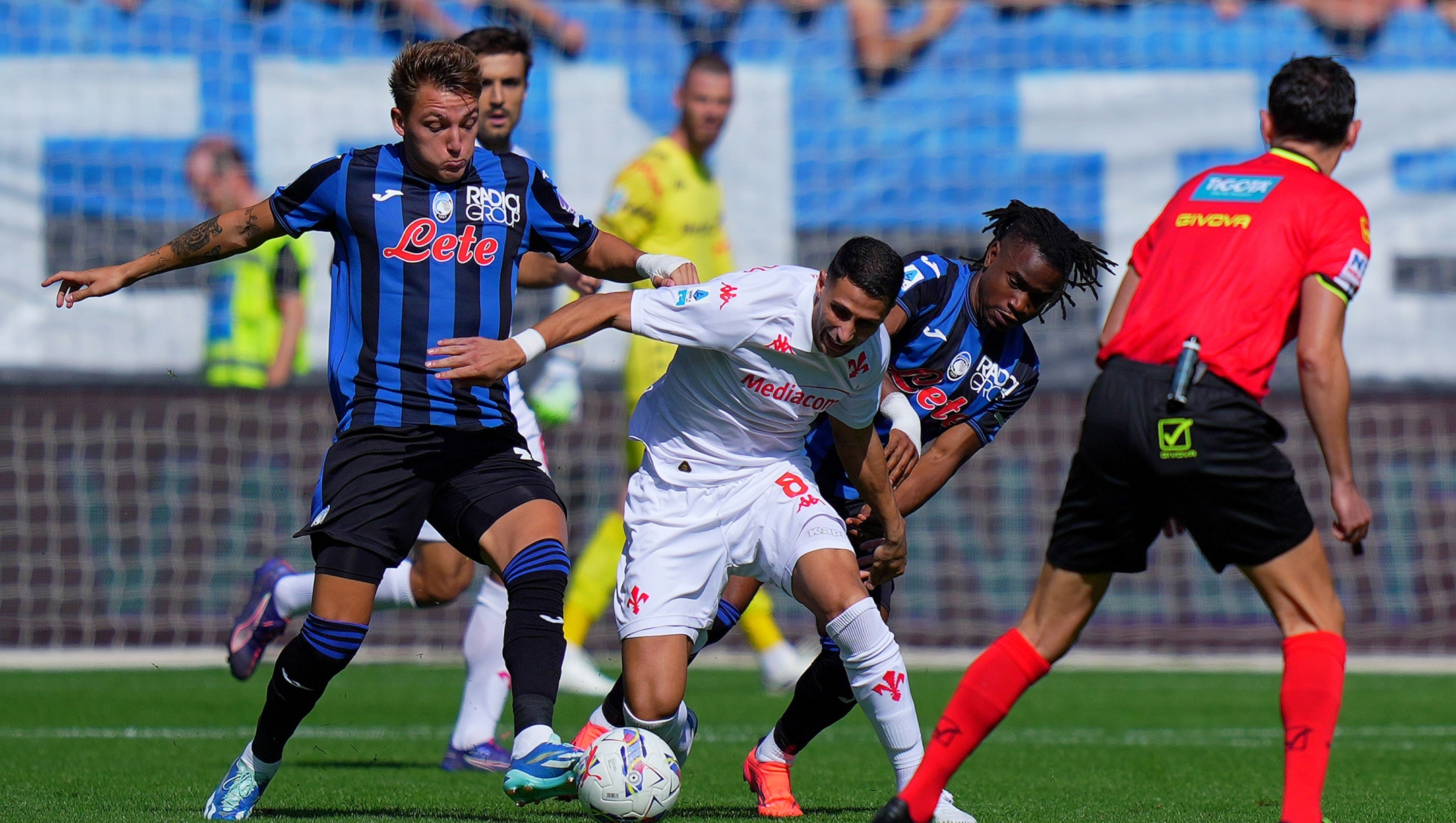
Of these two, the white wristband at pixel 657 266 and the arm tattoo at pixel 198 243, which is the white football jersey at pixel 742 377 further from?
the arm tattoo at pixel 198 243

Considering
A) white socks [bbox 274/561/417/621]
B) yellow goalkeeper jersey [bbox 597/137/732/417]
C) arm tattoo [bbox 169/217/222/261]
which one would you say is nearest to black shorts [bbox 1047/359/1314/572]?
arm tattoo [bbox 169/217/222/261]

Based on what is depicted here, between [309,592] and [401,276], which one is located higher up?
[401,276]

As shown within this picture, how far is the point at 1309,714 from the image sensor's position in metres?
3.67

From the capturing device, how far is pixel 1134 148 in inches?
429

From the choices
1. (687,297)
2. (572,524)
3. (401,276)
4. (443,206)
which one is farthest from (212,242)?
(572,524)

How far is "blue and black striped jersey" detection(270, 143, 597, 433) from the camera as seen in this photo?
4578mm

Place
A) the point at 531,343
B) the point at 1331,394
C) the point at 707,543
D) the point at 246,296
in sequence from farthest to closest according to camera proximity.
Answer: the point at 246,296
the point at 707,543
the point at 531,343
the point at 1331,394

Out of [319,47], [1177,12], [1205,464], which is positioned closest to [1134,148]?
[1177,12]

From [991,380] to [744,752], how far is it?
83.5 inches

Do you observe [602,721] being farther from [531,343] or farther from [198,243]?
[198,243]

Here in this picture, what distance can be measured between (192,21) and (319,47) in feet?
2.72

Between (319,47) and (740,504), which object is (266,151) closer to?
(319,47)

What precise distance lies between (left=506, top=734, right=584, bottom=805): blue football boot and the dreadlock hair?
1.89 metres

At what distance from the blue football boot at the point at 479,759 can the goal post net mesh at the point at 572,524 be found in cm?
463
